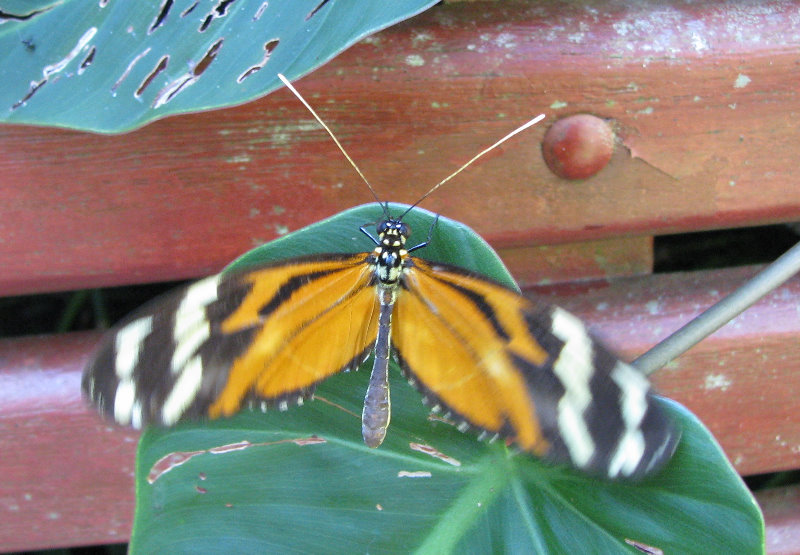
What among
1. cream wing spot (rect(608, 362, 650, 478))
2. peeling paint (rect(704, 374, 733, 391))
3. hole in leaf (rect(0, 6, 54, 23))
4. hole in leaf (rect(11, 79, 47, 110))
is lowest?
peeling paint (rect(704, 374, 733, 391))

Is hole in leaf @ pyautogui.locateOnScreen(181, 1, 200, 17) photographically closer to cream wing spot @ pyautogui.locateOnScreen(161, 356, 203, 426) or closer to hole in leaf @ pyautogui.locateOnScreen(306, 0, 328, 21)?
hole in leaf @ pyautogui.locateOnScreen(306, 0, 328, 21)

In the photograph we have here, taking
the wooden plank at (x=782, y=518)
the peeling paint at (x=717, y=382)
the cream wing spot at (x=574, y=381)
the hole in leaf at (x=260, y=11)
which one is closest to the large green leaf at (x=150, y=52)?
the hole in leaf at (x=260, y=11)

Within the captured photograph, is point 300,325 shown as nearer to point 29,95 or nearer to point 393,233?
point 393,233

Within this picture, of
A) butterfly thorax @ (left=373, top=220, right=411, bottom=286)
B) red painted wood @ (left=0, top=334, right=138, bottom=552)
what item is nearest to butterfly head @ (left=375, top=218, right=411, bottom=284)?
butterfly thorax @ (left=373, top=220, right=411, bottom=286)

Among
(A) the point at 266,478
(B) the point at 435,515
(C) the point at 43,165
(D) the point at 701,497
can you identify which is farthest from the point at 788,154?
(C) the point at 43,165

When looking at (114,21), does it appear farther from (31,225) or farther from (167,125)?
(31,225)

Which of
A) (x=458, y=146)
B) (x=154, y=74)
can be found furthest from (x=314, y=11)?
(x=458, y=146)
